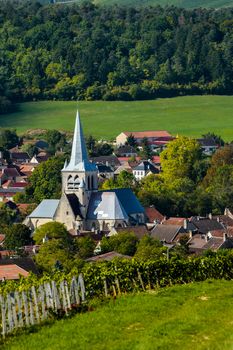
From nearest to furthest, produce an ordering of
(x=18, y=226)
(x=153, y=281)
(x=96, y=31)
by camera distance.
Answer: (x=153, y=281)
(x=18, y=226)
(x=96, y=31)

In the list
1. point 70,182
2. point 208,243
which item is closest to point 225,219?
point 70,182

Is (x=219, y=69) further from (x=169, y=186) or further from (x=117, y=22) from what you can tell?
(x=169, y=186)

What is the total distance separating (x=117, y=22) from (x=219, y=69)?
26.1m

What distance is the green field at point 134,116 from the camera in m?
137

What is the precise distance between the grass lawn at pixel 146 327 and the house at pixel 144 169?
83.4 metres

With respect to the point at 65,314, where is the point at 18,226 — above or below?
below

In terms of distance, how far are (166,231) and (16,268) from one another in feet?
76.4

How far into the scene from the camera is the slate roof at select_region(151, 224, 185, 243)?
214 feet

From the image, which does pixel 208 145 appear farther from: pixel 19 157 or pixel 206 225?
pixel 206 225

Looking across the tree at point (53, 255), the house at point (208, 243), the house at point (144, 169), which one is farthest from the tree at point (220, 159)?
the tree at point (53, 255)

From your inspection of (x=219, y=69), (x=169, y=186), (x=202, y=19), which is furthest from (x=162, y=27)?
(x=169, y=186)

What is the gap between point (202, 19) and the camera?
179125 mm

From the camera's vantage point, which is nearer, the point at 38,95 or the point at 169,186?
the point at 169,186

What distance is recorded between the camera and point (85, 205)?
72062 millimetres
